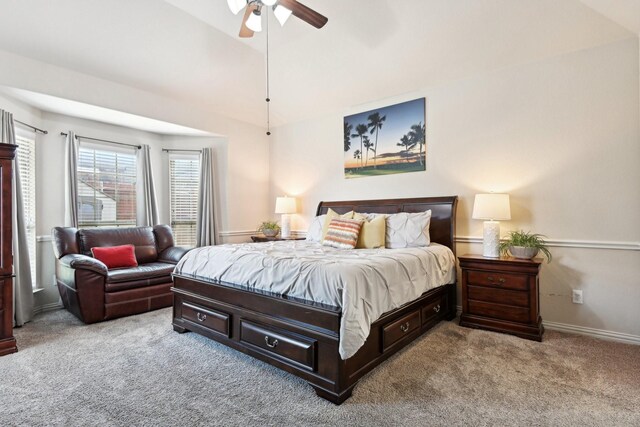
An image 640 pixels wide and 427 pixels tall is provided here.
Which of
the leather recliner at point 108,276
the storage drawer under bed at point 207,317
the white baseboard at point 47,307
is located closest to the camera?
the storage drawer under bed at point 207,317

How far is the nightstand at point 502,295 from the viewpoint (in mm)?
2977

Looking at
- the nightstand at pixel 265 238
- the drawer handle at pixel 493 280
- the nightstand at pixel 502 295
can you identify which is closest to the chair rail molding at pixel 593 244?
the nightstand at pixel 502 295

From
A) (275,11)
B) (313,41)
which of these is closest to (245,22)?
(275,11)

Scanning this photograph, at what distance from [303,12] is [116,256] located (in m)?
3.60

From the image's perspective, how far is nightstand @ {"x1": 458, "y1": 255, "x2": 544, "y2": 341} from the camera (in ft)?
9.77

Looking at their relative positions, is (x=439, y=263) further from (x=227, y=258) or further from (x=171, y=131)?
(x=171, y=131)

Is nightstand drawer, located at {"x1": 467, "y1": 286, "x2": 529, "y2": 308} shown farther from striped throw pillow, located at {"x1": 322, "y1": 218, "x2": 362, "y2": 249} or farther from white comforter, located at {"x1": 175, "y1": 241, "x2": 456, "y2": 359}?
striped throw pillow, located at {"x1": 322, "y1": 218, "x2": 362, "y2": 249}

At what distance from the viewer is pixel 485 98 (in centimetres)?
367

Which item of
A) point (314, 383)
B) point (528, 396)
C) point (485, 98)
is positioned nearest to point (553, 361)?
point (528, 396)

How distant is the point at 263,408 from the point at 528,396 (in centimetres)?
168

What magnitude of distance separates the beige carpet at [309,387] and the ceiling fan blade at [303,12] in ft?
9.00

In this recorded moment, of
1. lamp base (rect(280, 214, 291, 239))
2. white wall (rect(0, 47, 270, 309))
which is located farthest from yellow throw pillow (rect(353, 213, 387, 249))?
white wall (rect(0, 47, 270, 309))

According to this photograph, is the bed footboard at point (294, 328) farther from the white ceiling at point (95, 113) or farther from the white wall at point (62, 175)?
the white ceiling at point (95, 113)

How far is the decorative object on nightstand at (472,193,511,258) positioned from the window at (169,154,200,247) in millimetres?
4312
